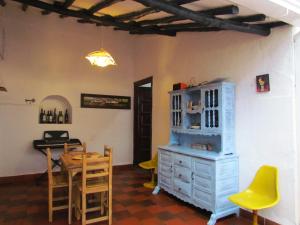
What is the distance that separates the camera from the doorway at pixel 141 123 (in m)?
6.28

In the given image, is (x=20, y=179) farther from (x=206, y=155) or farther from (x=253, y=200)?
(x=253, y=200)

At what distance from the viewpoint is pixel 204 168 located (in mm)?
3211

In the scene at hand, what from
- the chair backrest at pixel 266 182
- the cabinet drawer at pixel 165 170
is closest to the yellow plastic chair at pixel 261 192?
the chair backrest at pixel 266 182

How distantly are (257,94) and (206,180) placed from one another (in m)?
1.35

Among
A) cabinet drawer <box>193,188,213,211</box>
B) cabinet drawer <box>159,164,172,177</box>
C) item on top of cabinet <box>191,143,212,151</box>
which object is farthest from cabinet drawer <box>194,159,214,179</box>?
cabinet drawer <box>159,164,172,177</box>

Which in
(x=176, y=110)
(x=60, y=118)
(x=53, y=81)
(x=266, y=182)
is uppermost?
(x=53, y=81)

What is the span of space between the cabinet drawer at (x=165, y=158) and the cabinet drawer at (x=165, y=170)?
0.23ft

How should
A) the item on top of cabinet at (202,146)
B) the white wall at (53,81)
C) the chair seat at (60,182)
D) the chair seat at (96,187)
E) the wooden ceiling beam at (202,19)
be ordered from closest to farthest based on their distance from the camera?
the wooden ceiling beam at (202,19)
the chair seat at (96,187)
the chair seat at (60,182)
the item on top of cabinet at (202,146)
the white wall at (53,81)

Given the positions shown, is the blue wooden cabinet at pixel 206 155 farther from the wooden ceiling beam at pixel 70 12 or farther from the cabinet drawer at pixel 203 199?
the wooden ceiling beam at pixel 70 12

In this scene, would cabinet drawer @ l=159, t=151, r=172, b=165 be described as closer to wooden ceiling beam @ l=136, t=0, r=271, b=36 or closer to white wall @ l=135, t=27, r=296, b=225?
white wall @ l=135, t=27, r=296, b=225

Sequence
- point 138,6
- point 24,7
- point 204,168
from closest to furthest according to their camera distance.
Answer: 1. point 204,168
2. point 138,6
3. point 24,7

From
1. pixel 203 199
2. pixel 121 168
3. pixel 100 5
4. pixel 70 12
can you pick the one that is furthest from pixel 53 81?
pixel 203 199

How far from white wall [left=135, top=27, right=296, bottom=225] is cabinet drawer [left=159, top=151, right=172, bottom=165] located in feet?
3.75

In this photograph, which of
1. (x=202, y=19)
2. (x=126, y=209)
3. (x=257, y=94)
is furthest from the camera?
(x=126, y=209)
